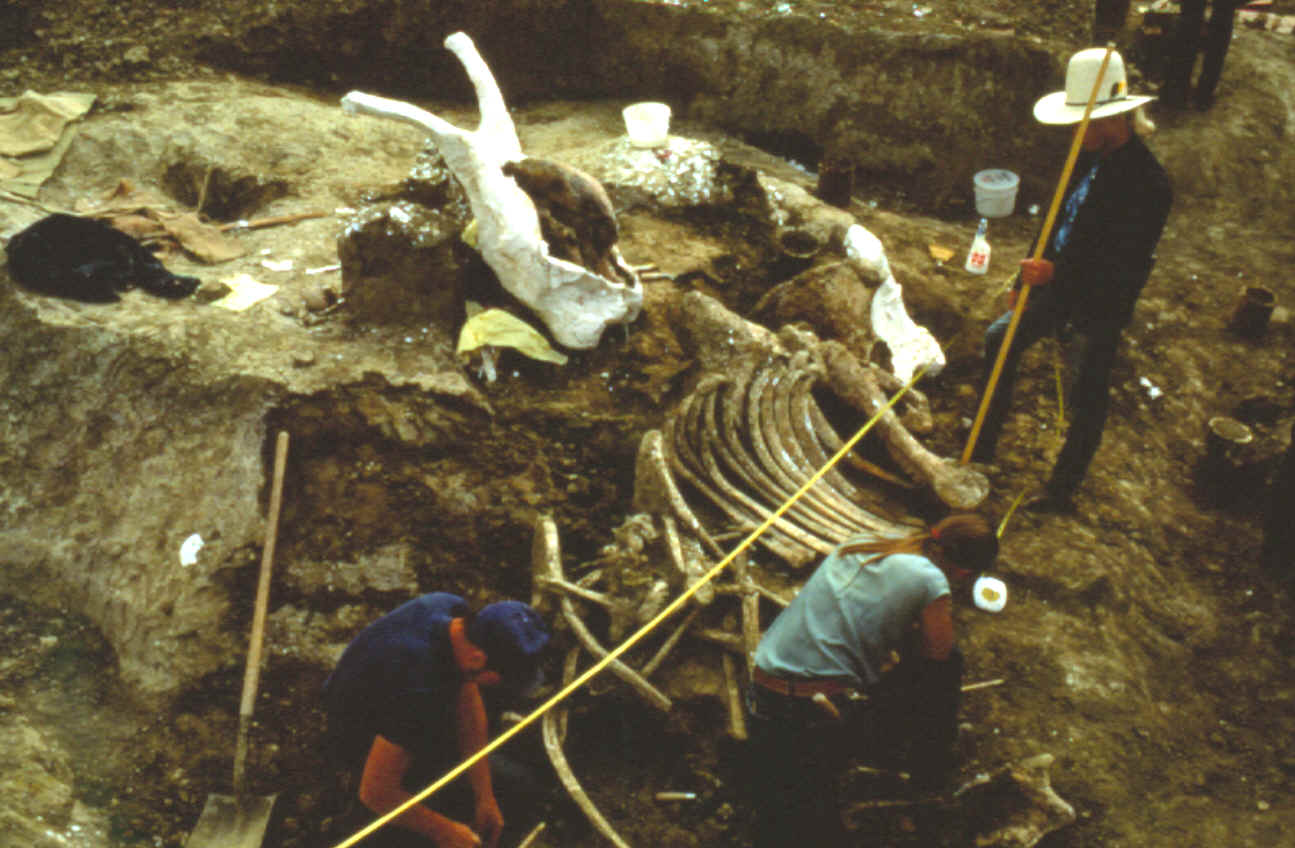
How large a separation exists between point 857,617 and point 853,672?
201mm

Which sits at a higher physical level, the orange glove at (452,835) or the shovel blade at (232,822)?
the orange glove at (452,835)

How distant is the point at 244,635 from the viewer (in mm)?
3895

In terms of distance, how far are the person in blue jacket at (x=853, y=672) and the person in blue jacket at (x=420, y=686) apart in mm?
892

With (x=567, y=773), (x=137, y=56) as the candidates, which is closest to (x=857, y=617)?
(x=567, y=773)

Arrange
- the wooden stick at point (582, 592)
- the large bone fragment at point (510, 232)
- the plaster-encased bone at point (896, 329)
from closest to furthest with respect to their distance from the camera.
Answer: the wooden stick at point (582, 592) < the large bone fragment at point (510, 232) < the plaster-encased bone at point (896, 329)

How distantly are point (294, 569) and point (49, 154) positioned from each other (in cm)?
441

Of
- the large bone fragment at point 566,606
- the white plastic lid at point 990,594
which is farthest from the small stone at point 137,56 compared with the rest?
the white plastic lid at point 990,594

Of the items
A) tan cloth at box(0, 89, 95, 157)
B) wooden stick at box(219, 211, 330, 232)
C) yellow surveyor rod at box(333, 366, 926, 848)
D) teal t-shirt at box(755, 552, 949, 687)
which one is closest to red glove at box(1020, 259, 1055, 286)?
yellow surveyor rod at box(333, 366, 926, 848)

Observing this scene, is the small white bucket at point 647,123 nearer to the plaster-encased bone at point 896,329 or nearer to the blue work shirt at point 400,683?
the plaster-encased bone at point 896,329

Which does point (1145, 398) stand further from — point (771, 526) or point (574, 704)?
point (574, 704)

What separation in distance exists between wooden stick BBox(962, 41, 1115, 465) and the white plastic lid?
79 centimetres

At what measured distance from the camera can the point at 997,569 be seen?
4.30 metres

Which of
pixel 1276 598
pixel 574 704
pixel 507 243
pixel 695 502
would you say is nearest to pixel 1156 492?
pixel 1276 598

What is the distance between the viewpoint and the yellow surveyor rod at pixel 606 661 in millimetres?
2836
